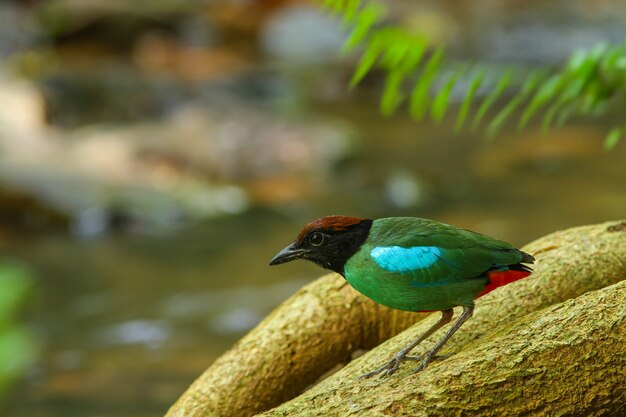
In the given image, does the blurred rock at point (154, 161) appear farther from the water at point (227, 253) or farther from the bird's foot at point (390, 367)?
the bird's foot at point (390, 367)

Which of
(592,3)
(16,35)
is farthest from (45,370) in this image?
(592,3)

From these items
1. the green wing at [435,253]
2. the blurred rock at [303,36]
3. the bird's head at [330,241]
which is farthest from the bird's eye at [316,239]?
the blurred rock at [303,36]

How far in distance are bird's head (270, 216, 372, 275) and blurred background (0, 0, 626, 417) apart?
768 millimetres

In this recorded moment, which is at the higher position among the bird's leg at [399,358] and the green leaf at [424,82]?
the green leaf at [424,82]

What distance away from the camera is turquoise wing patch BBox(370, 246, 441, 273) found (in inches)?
97.2

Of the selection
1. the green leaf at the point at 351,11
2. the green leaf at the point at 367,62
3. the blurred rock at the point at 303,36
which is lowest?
the green leaf at the point at 367,62

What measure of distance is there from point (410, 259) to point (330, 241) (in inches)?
8.7

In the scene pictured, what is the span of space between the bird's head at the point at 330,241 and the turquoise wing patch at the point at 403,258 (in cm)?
7

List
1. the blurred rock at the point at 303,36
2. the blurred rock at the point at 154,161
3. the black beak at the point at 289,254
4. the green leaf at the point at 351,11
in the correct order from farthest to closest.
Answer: the blurred rock at the point at 303,36 → the blurred rock at the point at 154,161 → the green leaf at the point at 351,11 → the black beak at the point at 289,254

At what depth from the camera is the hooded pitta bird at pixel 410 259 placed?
8.13 feet

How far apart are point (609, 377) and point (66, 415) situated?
18.9 ft

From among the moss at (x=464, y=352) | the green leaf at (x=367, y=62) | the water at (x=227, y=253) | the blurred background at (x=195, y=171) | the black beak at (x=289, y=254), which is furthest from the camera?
the blurred background at (x=195, y=171)

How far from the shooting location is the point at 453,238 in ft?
8.31

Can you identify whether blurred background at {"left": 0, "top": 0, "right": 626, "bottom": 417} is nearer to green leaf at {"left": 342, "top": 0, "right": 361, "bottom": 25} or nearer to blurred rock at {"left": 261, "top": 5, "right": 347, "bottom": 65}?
blurred rock at {"left": 261, "top": 5, "right": 347, "bottom": 65}
